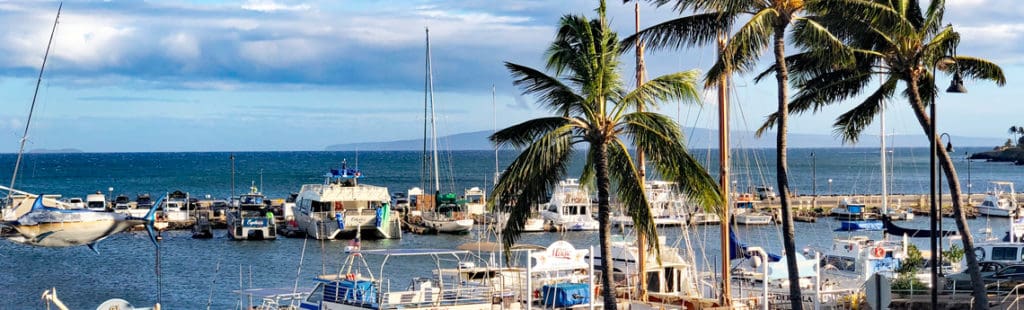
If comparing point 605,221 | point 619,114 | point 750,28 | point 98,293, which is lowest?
point 98,293

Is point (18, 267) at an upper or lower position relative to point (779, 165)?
lower

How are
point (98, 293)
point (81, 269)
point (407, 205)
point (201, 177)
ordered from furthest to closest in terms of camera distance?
point (201, 177), point (407, 205), point (81, 269), point (98, 293)

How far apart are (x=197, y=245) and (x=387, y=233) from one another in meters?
12.0

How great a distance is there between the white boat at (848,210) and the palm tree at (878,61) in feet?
188

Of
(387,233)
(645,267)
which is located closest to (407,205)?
(387,233)

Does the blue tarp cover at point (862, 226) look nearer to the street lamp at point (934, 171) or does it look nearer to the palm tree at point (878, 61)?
the palm tree at point (878, 61)

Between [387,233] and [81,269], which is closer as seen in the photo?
[81,269]

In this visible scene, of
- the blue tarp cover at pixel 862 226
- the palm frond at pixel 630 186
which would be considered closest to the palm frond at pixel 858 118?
the palm frond at pixel 630 186

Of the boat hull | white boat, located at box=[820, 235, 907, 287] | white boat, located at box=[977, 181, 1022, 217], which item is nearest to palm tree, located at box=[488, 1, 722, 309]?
white boat, located at box=[820, 235, 907, 287]

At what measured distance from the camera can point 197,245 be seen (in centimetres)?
7438

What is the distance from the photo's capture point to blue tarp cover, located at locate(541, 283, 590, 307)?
29797mm

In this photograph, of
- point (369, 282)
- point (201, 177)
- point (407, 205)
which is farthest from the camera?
point (201, 177)

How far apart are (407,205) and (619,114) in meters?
73.4

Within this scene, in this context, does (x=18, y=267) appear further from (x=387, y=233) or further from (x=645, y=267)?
(x=645, y=267)
